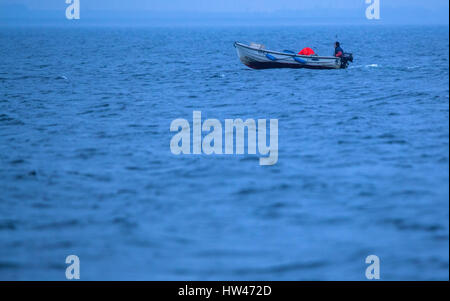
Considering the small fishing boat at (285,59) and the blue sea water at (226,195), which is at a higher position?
the small fishing boat at (285,59)

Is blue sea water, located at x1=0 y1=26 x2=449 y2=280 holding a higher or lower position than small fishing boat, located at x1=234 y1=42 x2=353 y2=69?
lower

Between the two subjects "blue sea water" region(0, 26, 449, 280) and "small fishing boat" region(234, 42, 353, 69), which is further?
"small fishing boat" region(234, 42, 353, 69)

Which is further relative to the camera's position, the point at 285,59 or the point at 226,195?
the point at 285,59

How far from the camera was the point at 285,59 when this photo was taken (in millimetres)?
33062

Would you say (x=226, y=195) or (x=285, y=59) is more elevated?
(x=285, y=59)

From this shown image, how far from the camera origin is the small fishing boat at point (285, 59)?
108ft

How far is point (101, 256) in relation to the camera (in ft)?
29.9

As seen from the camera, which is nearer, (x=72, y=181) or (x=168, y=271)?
(x=168, y=271)

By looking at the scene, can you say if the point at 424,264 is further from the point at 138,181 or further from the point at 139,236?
the point at 138,181

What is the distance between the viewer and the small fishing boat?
32906mm

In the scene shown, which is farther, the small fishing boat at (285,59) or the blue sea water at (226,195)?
the small fishing boat at (285,59)
